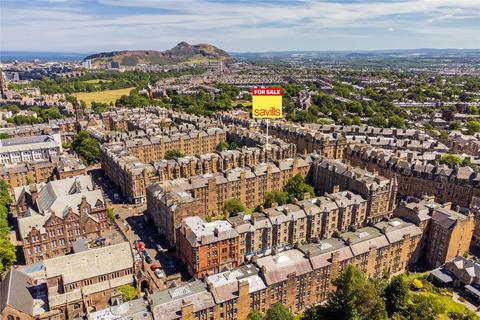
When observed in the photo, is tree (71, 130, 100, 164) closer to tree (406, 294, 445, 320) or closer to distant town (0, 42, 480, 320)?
distant town (0, 42, 480, 320)

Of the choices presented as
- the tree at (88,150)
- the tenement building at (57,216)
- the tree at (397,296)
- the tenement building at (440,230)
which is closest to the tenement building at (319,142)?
the tenement building at (440,230)

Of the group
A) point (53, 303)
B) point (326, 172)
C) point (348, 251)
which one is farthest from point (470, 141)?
point (53, 303)

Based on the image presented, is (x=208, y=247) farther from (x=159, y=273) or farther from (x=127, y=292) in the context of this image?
(x=127, y=292)

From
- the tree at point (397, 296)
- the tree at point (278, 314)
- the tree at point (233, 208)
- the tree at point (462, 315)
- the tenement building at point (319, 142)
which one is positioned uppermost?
the tenement building at point (319, 142)

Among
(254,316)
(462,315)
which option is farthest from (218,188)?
(462,315)

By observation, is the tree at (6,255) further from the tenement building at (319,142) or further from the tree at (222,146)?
the tenement building at (319,142)

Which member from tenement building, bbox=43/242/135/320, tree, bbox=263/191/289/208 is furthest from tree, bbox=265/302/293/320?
tree, bbox=263/191/289/208
